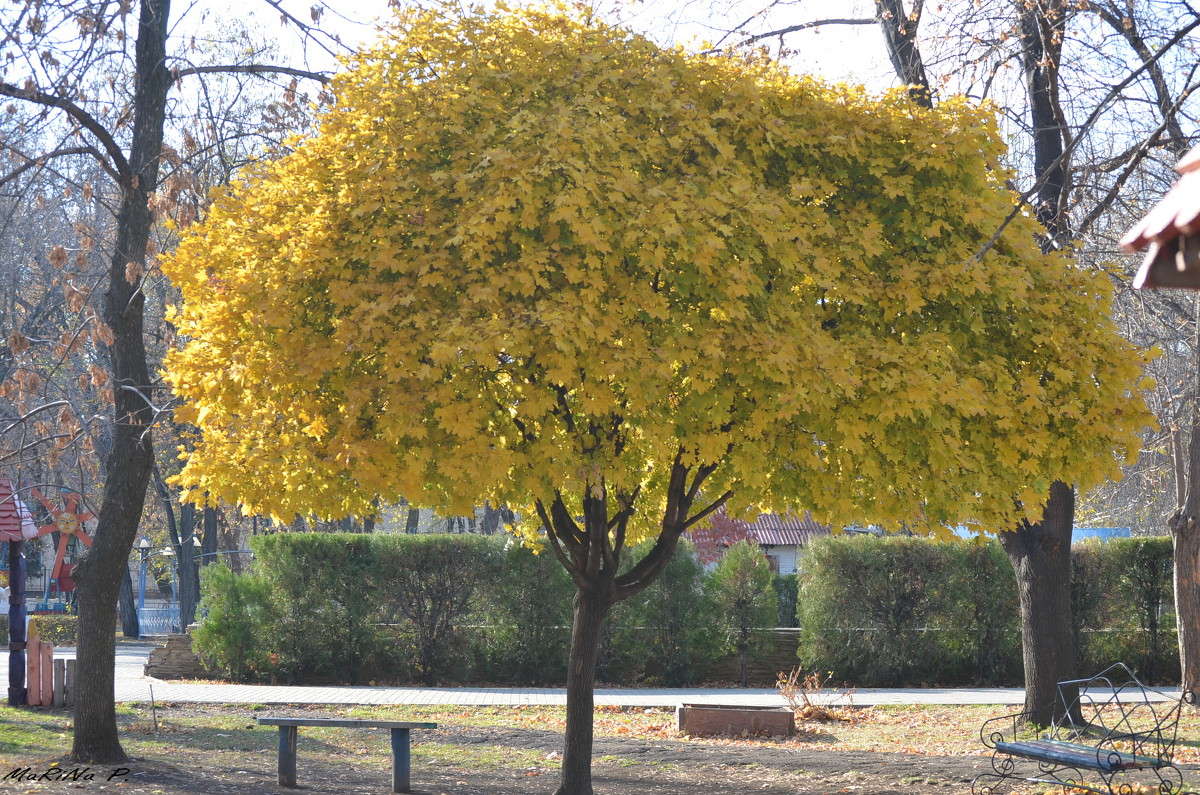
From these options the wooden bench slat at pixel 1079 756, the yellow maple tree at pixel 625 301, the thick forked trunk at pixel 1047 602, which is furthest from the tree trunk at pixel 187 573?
the wooden bench slat at pixel 1079 756

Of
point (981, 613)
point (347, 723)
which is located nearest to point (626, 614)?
point (981, 613)

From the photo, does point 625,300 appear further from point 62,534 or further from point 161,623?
point 161,623

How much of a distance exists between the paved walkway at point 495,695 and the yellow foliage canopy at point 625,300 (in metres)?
7.54

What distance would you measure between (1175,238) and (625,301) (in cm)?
389

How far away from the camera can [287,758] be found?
8.24 metres

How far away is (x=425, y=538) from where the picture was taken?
17.0 m

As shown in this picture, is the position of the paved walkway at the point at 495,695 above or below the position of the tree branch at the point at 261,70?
below

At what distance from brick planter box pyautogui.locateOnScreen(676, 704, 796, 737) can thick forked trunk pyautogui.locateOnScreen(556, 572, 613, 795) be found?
12.7 ft

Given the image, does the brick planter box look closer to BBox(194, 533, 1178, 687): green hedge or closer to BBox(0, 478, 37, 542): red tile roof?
BBox(194, 533, 1178, 687): green hedge

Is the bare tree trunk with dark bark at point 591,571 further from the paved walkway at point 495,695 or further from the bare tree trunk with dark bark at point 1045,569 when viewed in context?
Answer: the paved walkway at point 495,695

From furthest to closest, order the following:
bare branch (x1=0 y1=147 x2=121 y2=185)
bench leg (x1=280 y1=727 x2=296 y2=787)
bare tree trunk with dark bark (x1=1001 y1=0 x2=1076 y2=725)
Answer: bare tree trunk with dark bark (x1=1001 y1=0 x2=1076 y2=725), bench leg (x1=280 y1=727 x2=296 y2=787), bare branch (x1=0 y1=147 x2=121 y2=185)

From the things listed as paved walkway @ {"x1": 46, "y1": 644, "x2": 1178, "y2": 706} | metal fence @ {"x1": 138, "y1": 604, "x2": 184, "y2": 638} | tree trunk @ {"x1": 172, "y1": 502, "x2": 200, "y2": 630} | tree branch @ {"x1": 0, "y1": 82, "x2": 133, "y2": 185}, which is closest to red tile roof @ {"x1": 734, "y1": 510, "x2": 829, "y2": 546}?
tree trunk @ {"x1": 172, "y1": 502, "x2": 200, "y2": 630}

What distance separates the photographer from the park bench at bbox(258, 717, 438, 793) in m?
8.16

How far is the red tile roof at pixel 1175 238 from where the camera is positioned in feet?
7.59
